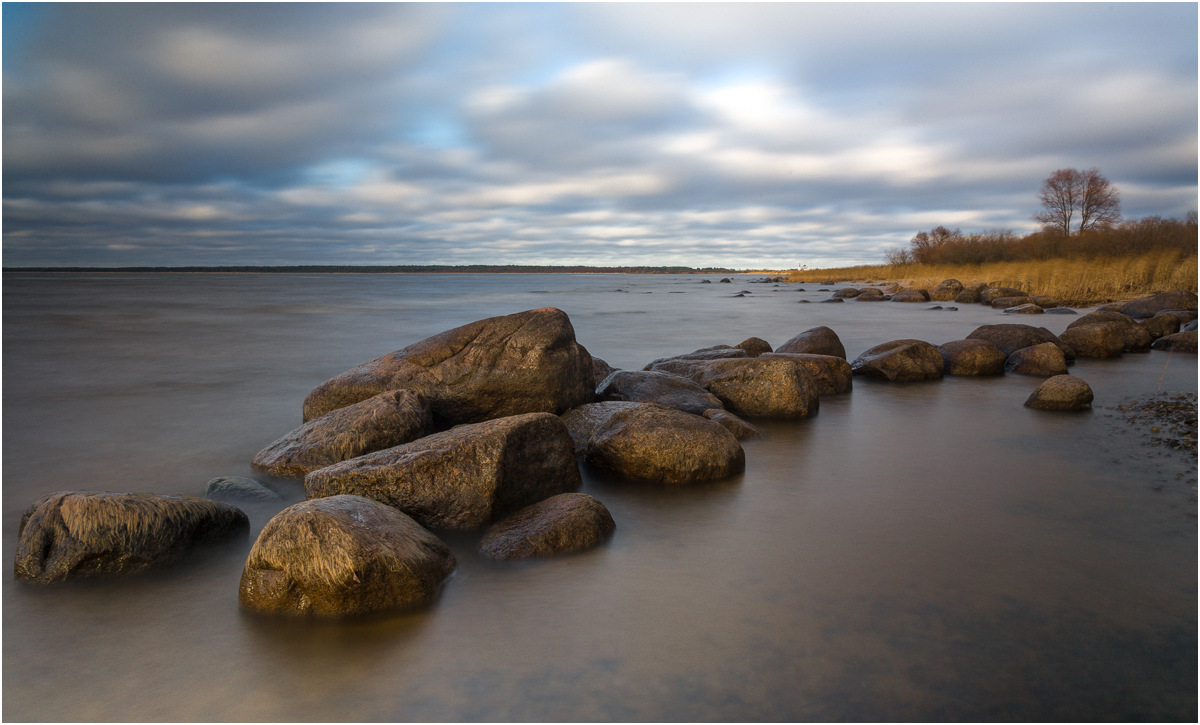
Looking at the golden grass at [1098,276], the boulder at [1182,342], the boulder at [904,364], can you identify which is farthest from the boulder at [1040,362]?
the golden grass at [1098,276]

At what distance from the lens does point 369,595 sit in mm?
3402

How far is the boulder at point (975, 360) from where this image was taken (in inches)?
420

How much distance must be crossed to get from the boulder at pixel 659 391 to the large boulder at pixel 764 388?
1.03 ft

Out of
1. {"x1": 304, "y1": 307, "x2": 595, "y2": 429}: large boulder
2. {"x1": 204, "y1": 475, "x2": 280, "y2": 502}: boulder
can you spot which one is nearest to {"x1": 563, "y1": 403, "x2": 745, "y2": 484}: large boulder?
{"x1": 304, "y1": 307, "x2": 595, "y2": 429}: large boulder

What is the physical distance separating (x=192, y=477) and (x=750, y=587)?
4.88m

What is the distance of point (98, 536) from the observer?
380cm

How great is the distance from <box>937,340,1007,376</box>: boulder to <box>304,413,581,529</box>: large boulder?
8552mm

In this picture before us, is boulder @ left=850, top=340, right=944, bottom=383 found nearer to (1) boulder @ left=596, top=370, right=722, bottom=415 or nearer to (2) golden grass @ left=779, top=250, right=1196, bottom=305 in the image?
(1) boulder @ left=596, top=370, right=722, bottom=415

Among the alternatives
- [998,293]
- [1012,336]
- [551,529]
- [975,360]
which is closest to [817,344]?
[975,360]

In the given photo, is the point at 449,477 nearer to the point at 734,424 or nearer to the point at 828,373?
the point at 734,424

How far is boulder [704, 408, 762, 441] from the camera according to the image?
22.5 feet

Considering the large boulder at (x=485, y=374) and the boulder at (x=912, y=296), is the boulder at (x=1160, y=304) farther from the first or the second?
the large boulder at (x=485, y=374)

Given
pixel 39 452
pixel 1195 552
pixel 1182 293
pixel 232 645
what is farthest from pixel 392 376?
pixel 1182 293

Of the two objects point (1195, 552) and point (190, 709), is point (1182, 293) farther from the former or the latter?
point (190, 709)
